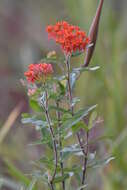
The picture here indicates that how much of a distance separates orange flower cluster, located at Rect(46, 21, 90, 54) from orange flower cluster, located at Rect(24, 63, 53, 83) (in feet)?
0.16

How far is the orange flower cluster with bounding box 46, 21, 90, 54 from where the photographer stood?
832 millimetres

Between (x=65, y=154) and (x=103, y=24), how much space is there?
144 centimetres

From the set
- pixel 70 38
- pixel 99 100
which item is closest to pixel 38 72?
pixel 70 38

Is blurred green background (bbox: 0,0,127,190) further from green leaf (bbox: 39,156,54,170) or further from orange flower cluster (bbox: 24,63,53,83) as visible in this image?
orange flower cluster (bbox: 24,63,53,83)

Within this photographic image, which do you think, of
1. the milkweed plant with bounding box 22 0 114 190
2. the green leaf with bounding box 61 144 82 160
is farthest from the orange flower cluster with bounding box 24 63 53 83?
the green leaf with bounding box 61 144 82 160

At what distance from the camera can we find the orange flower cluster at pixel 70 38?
0.83 meters

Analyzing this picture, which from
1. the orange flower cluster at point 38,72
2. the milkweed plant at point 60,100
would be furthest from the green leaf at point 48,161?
the orange flower cluster at point 38,72

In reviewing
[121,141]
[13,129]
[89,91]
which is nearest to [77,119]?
[121,141]

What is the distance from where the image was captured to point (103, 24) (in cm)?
227

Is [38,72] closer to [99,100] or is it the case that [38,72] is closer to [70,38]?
[70,38]

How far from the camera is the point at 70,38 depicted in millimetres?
833

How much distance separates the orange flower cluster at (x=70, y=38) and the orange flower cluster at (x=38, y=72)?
0.16 feet

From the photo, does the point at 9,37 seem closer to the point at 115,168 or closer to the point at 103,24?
the point at 103,24

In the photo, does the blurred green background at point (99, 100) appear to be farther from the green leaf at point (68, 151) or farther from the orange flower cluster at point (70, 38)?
the orange flower cluster at point (70, 38)
